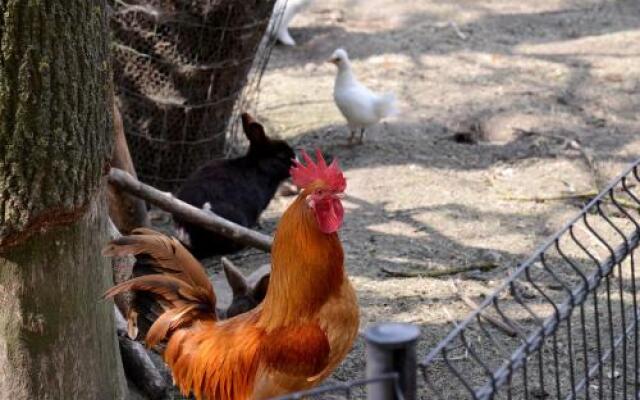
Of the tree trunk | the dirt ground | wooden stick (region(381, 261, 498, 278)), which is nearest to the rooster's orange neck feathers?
the tree trunk

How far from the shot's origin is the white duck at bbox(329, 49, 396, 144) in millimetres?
7660

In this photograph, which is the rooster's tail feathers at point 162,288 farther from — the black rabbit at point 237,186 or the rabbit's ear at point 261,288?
the black rabbit at point 237,186

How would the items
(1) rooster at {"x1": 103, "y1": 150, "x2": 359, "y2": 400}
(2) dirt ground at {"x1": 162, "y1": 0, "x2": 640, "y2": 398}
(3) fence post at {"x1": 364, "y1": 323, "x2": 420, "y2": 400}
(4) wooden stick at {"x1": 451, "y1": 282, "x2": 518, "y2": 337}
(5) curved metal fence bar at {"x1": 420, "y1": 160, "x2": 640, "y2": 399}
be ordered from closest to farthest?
(3) fence post at {"x1": 364, "y1": 323, "x2": 420, "y2": 400}
(1) rooster at {"x1": 103, "y1": 150, "x2": 359, "y2": 400}
(5) curved metal fence bar at {"x1": 420, "y1": 160, "x2": 640, "y2": 399}
(4) wooden stick at {"x1": 451, "y1": 282, "x2": 518, "y2": 337}
(2) dirt ground at {"x1": 162, "y1": 0, "x2": 640, "y2": 398}

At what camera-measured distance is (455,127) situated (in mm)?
8125

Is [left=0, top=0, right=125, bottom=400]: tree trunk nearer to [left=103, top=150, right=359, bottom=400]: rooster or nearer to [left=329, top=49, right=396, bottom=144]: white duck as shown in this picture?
[left=103, top=150, right=359, bottom=400]: rooster

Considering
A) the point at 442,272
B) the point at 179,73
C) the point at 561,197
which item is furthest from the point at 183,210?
the point at 561,197

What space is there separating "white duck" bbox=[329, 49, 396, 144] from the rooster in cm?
382

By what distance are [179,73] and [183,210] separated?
6.04 feet

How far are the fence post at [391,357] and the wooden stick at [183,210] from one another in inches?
134

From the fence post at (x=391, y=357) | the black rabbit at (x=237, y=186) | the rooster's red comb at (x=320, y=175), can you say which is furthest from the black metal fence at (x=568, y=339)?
the black rabbit at (x=237, y=186)

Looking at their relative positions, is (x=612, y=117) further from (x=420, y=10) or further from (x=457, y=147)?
(x=420, y=10)

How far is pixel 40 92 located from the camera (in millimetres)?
3113

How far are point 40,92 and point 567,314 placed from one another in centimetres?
180

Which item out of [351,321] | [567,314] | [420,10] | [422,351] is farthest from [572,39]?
[567,314]
